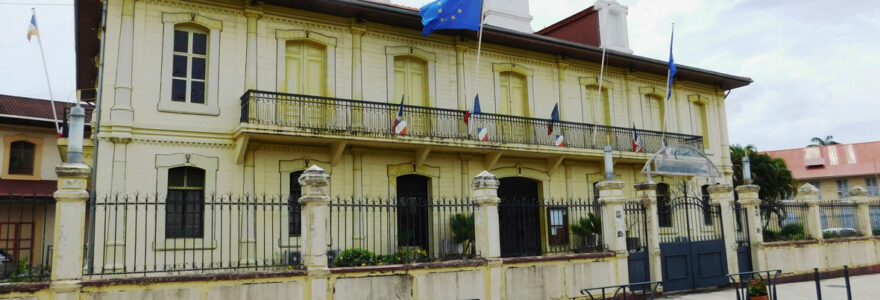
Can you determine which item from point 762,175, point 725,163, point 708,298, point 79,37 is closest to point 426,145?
point 708,298

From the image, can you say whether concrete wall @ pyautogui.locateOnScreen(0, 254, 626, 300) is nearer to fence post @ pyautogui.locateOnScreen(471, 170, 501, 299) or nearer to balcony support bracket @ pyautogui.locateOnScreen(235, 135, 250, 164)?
fence post @ pyautogui.locateOnScreen(471, 170, 501, 299)

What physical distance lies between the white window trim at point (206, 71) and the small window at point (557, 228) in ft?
31.9

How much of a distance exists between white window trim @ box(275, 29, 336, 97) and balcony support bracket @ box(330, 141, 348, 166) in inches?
55.9

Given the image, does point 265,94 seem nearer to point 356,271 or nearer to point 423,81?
point 423,81

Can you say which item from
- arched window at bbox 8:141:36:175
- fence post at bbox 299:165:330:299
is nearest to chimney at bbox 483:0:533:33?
fence post at bbox 299:165:330:299

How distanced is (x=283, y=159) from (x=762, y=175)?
26272 mm

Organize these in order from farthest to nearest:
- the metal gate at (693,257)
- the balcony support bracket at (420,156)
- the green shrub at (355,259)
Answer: the balcony support bracket at (420,156)
the metal gate at (693,257)
the green shrub at (355,259)

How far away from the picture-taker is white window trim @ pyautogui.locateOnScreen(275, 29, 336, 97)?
15578mm

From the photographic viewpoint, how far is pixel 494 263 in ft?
37.5

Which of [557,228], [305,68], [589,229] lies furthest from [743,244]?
[305,68]

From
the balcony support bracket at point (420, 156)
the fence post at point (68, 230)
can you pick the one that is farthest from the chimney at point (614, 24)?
the fence post at point (68, 230)

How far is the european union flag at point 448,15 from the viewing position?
1583 cm

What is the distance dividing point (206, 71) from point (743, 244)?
13.9 meters

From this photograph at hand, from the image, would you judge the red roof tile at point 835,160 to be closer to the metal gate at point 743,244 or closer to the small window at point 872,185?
the small window at point 872,185
